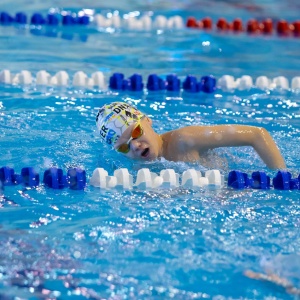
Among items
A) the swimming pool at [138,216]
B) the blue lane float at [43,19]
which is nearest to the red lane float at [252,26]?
the blue lane float at [43,19]

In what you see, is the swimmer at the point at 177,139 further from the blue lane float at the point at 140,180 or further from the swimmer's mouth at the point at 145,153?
the blue lane float at the point at 140,180

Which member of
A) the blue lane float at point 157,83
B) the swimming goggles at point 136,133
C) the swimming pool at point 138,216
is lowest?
the swimming pool at point 138,216

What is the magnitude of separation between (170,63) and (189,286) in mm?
4516

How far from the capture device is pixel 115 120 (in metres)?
4.07

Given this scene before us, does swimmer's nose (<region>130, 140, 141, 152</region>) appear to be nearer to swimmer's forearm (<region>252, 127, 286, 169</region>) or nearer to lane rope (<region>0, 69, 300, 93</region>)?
swimmer's forearm (<region>252, 127, 286, 169</region>)

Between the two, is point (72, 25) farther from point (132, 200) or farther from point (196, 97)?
point (132, 200)

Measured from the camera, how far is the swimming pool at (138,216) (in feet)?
9.44

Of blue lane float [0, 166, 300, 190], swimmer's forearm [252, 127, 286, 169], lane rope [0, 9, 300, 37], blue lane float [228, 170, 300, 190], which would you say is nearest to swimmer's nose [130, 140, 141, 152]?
blue lane float [0, 166, 300, 190]

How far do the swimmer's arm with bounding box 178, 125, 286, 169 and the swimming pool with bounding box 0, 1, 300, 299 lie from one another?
0.17m

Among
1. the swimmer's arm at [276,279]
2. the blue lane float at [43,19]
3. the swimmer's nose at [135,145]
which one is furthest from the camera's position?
the blue lane float at [43,19]

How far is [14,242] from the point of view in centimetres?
321

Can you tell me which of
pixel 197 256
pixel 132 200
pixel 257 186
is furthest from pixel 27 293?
pixel 257 186

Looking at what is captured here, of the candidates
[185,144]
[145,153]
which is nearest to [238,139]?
[185,144]

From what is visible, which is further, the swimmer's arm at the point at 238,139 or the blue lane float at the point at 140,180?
the swimmer's arm at the point at 238,139
